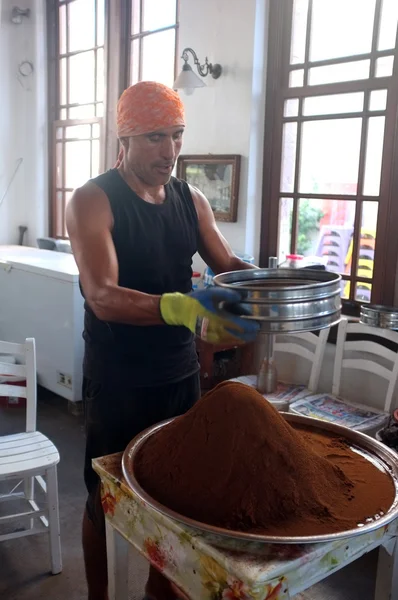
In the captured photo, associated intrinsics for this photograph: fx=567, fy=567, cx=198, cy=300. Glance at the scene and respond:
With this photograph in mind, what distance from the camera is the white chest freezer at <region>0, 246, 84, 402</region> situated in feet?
10.8

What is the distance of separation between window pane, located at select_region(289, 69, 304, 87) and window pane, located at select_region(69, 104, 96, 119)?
185 cm

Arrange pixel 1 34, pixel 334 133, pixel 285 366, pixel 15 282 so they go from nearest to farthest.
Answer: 1. pixel 334 133
2. pixel 285 366
3. pixel 15 282
4. pixel 1 34

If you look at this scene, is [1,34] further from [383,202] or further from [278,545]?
[278,545]

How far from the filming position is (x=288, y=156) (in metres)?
3.13

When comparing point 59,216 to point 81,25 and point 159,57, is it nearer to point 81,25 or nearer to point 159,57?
point 81,25

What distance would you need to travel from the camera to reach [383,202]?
2.71 metres

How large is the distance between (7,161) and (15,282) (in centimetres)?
165

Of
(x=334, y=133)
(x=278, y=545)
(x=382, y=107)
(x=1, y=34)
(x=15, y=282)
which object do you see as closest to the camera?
(x=278, y=545)

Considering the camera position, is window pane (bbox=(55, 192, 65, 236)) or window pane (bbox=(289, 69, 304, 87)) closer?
window pane (bbox=(289, 69, 304, 87))

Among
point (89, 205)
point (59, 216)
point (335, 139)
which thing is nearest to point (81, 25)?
point (59, 216)

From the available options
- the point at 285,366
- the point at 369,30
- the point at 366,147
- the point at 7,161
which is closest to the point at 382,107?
the point at 366,147

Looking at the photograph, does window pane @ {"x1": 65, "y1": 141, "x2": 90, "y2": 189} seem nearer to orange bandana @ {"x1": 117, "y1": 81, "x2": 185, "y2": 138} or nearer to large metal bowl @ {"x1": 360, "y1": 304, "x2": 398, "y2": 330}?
large metal bowl @ {"x1": 360, "y1": 304, "x2": 398, "y2": 330}

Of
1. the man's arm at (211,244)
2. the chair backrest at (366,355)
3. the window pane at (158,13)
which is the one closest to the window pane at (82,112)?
the window pane at (158,13)

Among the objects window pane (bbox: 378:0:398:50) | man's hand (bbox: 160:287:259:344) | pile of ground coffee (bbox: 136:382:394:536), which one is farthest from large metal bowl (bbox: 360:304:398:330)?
man's hand (bbox: 160:287:259:344)
